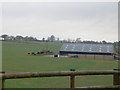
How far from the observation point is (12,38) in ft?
475

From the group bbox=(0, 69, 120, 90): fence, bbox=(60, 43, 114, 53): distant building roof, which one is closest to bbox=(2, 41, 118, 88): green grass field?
bbox=(0, 69, 120, 90): fence

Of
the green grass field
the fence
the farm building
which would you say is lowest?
the green grass field

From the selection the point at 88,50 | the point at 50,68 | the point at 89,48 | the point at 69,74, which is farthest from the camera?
the point at 89,48

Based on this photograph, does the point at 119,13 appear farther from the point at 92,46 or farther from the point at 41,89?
the point at 92,46

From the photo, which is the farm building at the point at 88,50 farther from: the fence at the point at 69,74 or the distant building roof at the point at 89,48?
the fence at the point at 69,74

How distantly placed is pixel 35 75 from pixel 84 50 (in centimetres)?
3418

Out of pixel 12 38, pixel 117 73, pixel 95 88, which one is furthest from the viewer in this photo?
pixel 12 38

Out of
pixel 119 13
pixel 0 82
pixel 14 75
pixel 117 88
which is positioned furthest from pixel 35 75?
pixel 119 13

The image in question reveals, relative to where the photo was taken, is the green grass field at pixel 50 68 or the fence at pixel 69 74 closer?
the fence at pixel 69 74

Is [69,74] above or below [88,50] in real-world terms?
above

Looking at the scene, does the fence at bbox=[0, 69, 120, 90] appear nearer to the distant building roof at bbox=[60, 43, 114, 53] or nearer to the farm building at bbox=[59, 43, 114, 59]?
the farm building at bbox=[59, 43, 114, 59]

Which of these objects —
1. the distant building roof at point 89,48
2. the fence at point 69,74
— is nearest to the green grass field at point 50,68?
the fence at point 69,74

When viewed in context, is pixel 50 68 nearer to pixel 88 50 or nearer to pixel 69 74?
pixel 69 74

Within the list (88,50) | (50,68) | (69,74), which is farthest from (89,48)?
(69,74)
